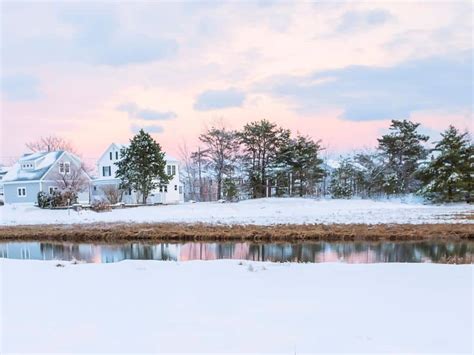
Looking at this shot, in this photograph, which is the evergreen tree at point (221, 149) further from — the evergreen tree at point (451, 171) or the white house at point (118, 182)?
the evergreen tree at point (451, 171)

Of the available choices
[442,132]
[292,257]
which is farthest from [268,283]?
[442,132]

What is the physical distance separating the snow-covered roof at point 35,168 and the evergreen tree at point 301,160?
799 inches

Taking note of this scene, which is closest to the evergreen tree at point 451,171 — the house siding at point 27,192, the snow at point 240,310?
the snow at point 240,310

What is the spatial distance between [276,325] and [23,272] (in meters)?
4.68

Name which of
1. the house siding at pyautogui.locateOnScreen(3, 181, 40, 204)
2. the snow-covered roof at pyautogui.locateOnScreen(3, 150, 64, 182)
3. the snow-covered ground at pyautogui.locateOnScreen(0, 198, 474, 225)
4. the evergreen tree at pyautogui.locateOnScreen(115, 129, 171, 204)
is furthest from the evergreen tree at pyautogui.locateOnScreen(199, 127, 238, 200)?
the house siding at pyautogui.locateOnScreen(3, 181, 40, 204)

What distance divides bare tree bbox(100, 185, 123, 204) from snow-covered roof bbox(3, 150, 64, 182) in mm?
5469

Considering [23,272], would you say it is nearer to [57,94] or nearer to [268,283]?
[268,283]

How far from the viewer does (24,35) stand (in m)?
10.7

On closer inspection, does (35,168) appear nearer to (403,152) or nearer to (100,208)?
(100,208)

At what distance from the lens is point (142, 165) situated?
30.5 metres

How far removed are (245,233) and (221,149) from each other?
22590 millimetres

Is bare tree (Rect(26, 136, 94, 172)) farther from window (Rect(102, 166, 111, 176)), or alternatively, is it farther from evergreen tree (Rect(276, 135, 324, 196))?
evergreen tree (Rect(276, 135, 324, 196))

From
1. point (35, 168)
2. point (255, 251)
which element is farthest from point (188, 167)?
point (255, 251)

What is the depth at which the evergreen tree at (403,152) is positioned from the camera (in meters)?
33.5
